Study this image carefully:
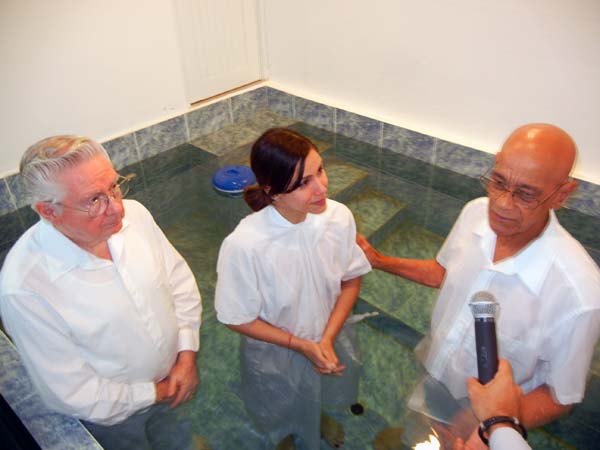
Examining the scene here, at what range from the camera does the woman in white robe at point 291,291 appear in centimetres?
190

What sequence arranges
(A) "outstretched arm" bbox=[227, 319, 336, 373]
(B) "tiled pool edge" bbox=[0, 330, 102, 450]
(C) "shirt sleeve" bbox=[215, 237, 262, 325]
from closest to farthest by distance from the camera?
(B) "tiled pool edge" bbox=[0, 330, 102, 450]
(C) "shirt sleeve" bbox=[215, 237, 262, 325]
(A) "outstretched arm" bbox=[227, 319, 336, 373]

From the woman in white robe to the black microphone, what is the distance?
77 centimetres

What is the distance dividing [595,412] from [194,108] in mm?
3807

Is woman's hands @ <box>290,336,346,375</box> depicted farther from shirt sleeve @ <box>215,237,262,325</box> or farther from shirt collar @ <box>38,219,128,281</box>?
shirt collar @ <box>38,219,128,281</box>

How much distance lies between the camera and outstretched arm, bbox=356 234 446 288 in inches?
90.9

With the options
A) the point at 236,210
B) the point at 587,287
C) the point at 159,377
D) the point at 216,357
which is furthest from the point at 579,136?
the point at 159,377

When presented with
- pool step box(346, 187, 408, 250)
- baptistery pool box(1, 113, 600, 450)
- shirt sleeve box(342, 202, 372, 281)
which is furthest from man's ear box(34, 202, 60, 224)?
pool step box(346, 187, 408, 250)

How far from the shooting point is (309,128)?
4.78 metres

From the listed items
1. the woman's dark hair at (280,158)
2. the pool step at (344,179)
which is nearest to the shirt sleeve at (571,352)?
the woman's dark hair at (280,158)

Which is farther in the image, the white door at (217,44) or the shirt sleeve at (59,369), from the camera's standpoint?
the white door at (217,44)

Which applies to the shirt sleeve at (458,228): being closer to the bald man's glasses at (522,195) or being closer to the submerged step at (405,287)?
the bald man's glasses at (522,195)

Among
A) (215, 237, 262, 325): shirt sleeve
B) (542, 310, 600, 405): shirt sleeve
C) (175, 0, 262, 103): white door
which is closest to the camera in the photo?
(542, 310, 600, 405): shirt sleeve

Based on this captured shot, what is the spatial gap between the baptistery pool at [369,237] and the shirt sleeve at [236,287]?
1.57ft

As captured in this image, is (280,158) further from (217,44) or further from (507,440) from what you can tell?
(217,44)
